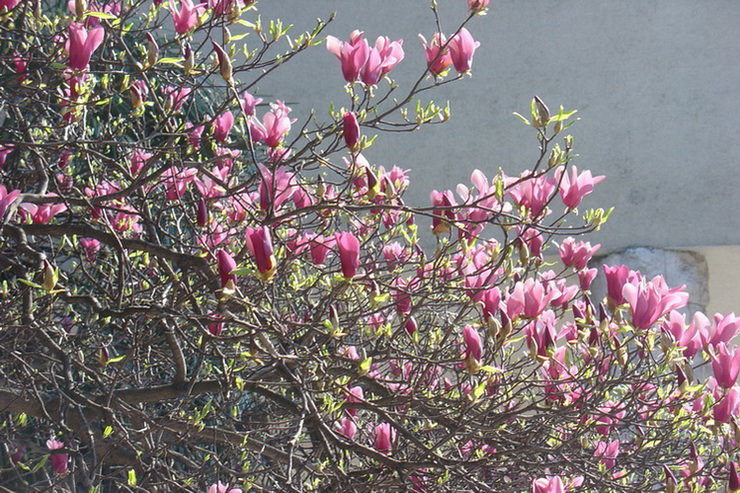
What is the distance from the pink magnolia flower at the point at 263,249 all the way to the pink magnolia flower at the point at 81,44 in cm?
43

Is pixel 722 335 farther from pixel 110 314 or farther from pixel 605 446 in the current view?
pixel 110 314

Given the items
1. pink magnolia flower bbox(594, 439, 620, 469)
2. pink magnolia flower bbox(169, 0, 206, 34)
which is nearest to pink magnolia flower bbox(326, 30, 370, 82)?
pink magnolia flower bbox(169, 0, 206, 34)

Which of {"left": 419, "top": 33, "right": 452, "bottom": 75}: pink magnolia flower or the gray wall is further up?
the gray wall

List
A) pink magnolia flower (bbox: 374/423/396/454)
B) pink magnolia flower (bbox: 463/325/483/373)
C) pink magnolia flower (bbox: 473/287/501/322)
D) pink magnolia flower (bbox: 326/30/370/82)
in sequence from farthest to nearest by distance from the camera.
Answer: pink magnolia flower (bbox: 374/423/396/454)
pink magnolia flower (bbox: 473/287/501/322)
pink magnolia flower (bbox: 326/30/370/82)
pink magnolia flower (bbox: 463/325/483/373)

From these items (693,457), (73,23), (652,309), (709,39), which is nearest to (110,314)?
(73,23)

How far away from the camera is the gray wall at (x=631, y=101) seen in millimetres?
5492

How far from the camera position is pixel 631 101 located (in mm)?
5508

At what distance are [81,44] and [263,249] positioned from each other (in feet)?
1.56

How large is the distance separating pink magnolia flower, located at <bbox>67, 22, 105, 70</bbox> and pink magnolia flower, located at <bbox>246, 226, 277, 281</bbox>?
0.43 metres

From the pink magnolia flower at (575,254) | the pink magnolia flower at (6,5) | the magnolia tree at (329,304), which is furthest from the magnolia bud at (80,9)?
the pink magnolia flower at (575,254)

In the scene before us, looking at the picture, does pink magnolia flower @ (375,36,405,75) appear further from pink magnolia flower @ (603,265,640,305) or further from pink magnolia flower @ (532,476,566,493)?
pink magnolia flower @ (532,476,566,493)

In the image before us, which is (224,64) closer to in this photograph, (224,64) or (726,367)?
(224,64)

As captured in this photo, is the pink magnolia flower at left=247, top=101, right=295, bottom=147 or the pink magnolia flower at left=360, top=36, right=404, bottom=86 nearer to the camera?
the pink magnolia flower at left=360, top=36, right=404, bottom=86

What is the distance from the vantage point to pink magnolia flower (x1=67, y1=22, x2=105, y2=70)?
152 centimetres
